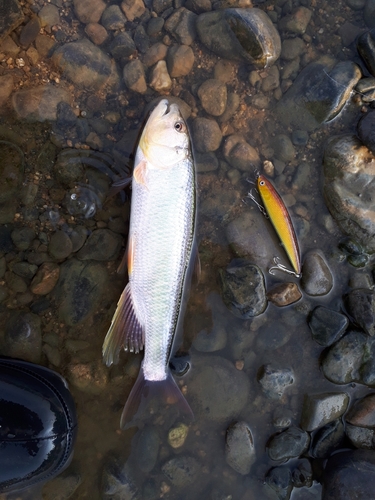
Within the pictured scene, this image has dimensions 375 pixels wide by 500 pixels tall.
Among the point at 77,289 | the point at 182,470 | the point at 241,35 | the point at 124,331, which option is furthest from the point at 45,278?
the point at 241,35

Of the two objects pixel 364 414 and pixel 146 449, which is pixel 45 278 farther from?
pixel 364 414

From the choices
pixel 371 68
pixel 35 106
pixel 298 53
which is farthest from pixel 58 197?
pixel 371 68

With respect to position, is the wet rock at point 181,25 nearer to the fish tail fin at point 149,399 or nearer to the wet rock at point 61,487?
the fish tail fin at point 149,399

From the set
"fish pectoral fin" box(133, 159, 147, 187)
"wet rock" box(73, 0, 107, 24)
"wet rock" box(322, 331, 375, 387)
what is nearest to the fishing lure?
"wet rock" box(322, 331, 375, 387)

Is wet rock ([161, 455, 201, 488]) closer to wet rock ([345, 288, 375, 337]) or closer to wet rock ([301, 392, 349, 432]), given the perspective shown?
wet rock ([301, 392, 349, 432])

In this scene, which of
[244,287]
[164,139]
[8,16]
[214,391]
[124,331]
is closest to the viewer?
[164,139]

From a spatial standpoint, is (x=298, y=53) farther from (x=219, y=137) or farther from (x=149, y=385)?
(x=149, y=385)

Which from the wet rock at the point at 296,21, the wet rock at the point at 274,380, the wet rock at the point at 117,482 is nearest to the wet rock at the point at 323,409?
the wet rock at the point at 274,380
